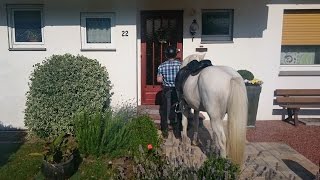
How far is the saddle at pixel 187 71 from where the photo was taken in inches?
236

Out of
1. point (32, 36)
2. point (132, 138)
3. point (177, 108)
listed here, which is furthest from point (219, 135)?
point (32, 36)

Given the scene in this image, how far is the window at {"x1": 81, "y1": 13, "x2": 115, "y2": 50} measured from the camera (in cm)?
823

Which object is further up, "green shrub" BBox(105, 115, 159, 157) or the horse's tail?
the horse's tail

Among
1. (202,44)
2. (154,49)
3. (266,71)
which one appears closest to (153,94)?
(154,49)

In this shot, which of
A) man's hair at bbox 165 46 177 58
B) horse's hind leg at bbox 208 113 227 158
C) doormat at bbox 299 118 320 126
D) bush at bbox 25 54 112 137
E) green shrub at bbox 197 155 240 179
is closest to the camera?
green shrub at bbox 197 155 240 179

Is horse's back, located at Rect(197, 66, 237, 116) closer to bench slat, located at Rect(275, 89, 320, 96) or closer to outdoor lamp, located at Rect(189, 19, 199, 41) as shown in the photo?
outdoor lamp, located at Rect(189, 19, 199, 41)

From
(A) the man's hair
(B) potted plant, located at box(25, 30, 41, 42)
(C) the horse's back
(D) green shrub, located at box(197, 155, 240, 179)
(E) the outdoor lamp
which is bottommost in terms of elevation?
(D) green shrub, located at box(197, 155, 240, 179)

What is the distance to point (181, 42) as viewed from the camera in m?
8.87

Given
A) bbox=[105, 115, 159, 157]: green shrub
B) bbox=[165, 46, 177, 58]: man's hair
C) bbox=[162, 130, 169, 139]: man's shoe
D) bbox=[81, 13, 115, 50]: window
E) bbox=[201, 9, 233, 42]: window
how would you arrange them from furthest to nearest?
1. bbox=[201, 9, 233, 42]: window
2. bbox=[81, 13, 115, 50]: window
3. bbox=[162, 130, 169, 139]: man's shoe
4. bbox=[165, 46, 177, 58]: man's hair
5. bbox=[105, 115, 159, 157]: green shrub

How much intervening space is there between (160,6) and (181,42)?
114cm

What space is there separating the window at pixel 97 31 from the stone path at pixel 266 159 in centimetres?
295

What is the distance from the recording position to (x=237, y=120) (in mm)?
4996

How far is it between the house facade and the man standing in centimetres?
153

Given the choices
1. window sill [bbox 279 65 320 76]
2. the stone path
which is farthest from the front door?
window sill [bbox 279 65 320 76]
